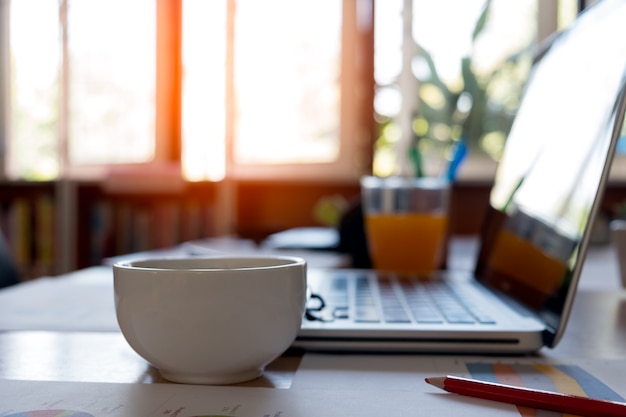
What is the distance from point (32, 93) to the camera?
3320mm

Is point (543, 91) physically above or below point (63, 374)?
above

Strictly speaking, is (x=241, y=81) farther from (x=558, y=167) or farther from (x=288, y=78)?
(x=558, y=167)

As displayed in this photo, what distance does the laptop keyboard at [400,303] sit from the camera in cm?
53

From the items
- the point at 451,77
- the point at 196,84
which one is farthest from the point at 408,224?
the point at 196,84

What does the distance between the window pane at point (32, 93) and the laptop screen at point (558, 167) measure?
9.09ft

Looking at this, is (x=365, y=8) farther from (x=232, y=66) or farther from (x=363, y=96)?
(x=232, y=66)

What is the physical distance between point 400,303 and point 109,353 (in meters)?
0.25

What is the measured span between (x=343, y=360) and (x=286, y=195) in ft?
8.89

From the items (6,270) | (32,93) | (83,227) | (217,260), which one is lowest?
(83,227)

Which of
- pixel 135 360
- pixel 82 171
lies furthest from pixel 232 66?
pixel 135 360

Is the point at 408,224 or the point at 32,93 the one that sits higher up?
the point at 32,93

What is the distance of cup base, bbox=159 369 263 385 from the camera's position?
398mm

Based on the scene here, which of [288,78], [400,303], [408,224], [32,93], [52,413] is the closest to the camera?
[52,413]

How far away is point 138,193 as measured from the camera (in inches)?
120
